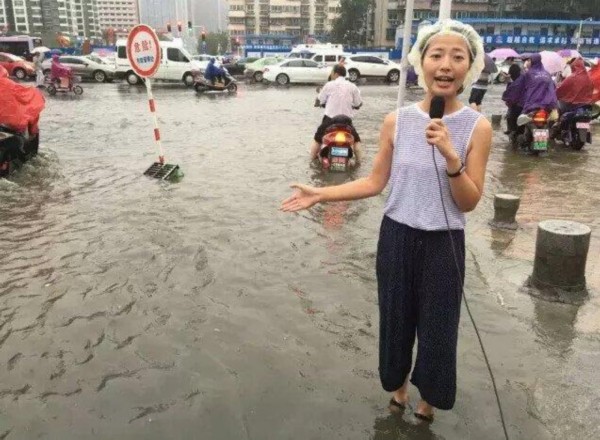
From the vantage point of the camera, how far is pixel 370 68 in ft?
99.5

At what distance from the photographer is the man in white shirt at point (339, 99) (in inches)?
327

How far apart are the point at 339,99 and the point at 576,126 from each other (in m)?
5.08

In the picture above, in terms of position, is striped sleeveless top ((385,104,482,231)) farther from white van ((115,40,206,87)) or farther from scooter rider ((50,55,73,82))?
white van ((115,40,206,87))

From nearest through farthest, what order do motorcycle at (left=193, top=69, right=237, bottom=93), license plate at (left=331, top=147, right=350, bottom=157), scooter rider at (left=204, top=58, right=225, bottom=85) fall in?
license plate at (left=331, top=147, right=350, bottom=157), scooter rider at (left=204, top=58, right=225, bottom=85), motorcycle at (left=193, top=69, right=237, bottom=93)

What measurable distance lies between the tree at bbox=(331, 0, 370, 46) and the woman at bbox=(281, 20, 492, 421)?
87.8 meters

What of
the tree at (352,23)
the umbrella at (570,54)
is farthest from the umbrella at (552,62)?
the tree at (352,23)

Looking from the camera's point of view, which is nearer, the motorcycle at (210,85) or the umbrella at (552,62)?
the umbrella at (552,62)

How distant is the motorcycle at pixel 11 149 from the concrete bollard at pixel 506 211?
22.0 feet

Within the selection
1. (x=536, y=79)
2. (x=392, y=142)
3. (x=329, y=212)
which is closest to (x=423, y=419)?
(x=392, y=142)

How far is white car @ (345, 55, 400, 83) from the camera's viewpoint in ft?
99.2

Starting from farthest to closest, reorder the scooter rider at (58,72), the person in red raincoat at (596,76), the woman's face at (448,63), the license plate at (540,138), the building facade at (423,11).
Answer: the building facade at (423,11) → the scooter rider at (58,72) → the person in red raincoat at (596,76) → the license plate at (540,138) → the woman's face at (448,63)

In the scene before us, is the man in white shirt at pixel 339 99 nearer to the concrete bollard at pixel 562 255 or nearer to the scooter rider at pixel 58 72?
the concrete bollard at pixel 562 255

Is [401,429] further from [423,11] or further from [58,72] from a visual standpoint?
[423,11]

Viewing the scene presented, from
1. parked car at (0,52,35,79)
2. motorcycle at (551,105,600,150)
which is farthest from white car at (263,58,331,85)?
motorcycle at (551,105,600,150)
